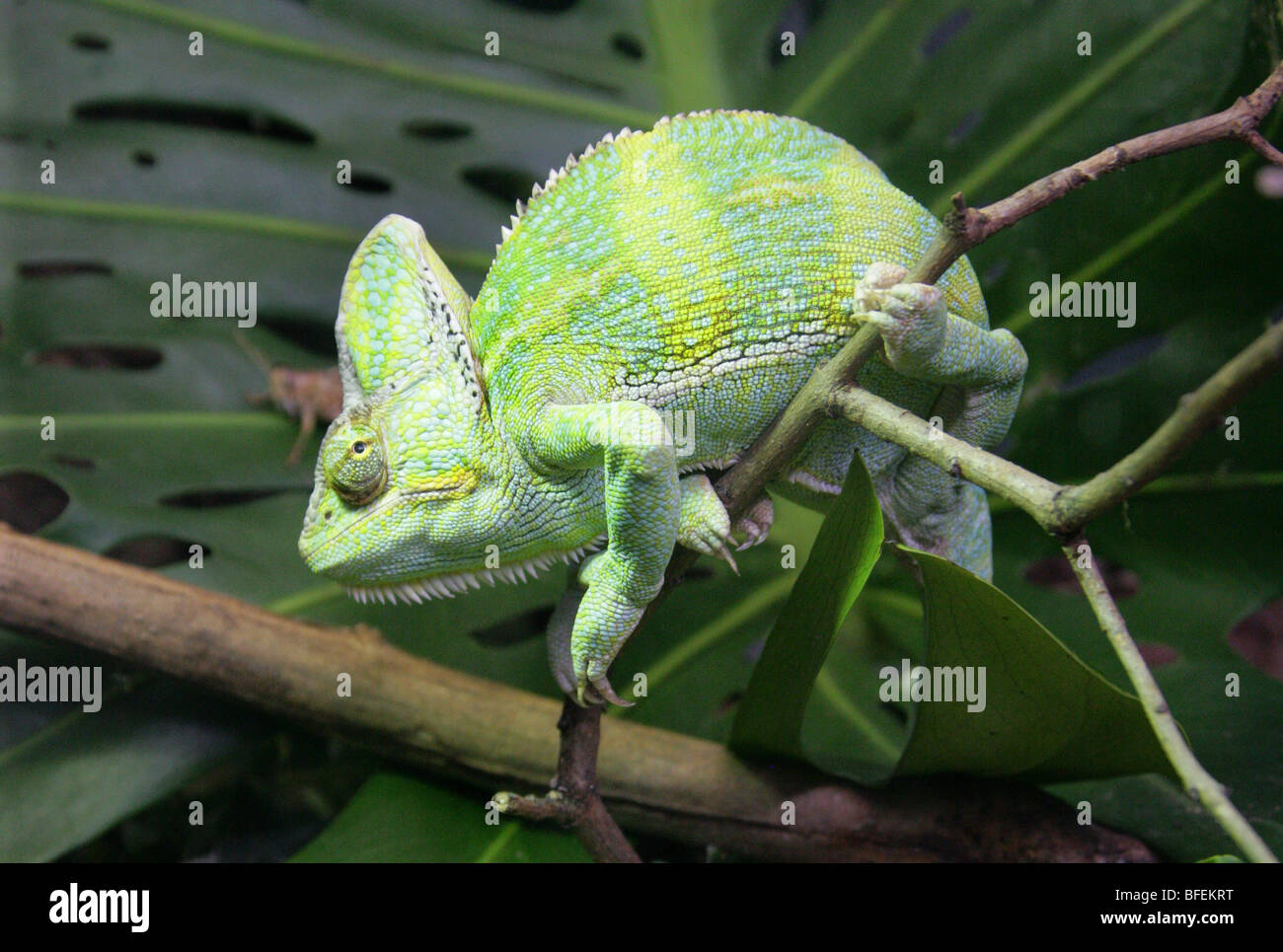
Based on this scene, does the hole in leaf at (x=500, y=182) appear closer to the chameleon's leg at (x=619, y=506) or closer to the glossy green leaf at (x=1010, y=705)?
the chameleon's leg at (x=619, y=506)

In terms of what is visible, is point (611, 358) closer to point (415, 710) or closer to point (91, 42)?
point (415, 710)

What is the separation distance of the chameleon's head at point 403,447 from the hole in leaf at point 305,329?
2.48 feet

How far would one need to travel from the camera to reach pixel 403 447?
4.68 ft

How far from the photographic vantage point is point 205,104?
214 centimetres

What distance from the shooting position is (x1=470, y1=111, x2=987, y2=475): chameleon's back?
138 centimetres

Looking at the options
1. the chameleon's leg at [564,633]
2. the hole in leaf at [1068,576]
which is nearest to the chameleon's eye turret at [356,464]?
the chameleon's leg at [564,633]

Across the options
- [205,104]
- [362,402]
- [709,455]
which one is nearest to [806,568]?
[709,455]

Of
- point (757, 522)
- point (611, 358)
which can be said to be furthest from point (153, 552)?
point (757, 522)

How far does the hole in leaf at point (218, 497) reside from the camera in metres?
2.08


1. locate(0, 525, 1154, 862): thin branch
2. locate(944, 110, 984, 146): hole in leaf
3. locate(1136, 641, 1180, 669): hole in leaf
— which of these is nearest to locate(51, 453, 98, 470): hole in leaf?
locate(0, 525, 1154, 862): thin branch

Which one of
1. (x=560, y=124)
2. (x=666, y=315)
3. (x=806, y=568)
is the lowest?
(x=806, y=568)

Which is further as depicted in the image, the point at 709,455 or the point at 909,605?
the point at 909,605
